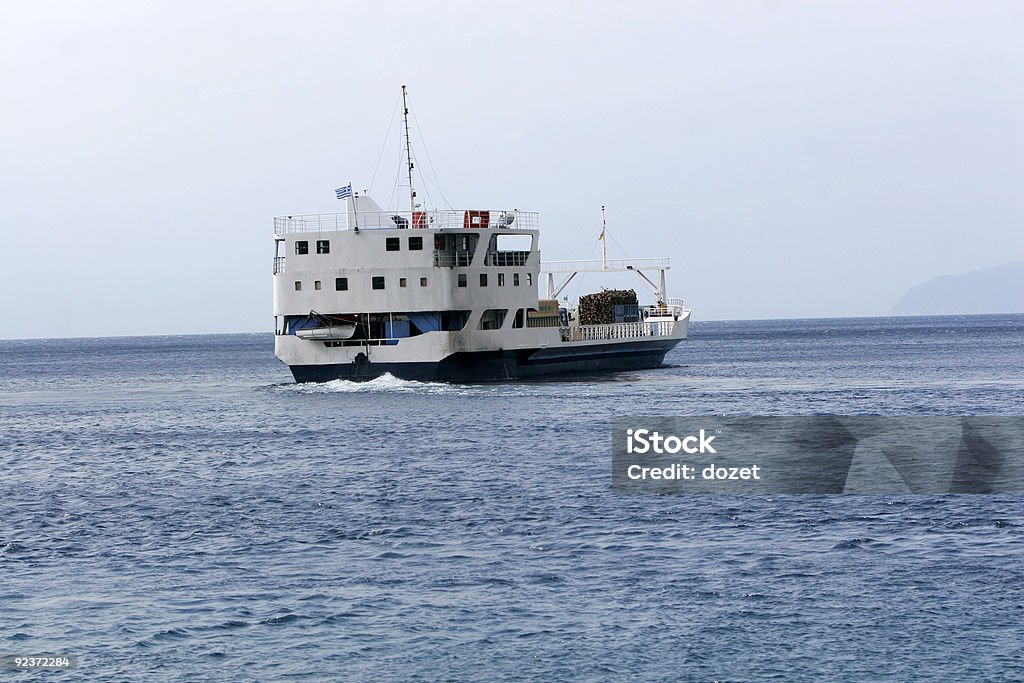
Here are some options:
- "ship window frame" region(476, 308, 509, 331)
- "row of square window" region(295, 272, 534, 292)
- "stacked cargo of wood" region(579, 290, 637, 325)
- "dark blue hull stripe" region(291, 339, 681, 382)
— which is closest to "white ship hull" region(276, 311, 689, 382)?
"dark blue hull stripe" region(291, 339, 681, 382)

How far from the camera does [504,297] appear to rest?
63.7 metres

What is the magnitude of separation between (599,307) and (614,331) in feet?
13.9

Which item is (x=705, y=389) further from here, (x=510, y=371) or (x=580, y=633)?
(x=580, y=633)

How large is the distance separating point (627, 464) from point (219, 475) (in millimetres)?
11277

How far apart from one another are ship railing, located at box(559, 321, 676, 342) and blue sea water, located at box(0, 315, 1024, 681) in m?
32.6

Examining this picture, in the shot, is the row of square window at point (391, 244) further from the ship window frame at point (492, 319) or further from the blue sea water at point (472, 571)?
the blue sea water at point (472, 571)

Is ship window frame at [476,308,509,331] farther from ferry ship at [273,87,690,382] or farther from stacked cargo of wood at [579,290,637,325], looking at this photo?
stacked cargo of wood at [579,290,637,325]

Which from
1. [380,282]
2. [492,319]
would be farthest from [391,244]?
[492,319]

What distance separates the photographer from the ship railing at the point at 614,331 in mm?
73688

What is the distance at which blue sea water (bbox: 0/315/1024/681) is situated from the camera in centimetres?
1631

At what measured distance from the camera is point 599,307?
85.9 meters

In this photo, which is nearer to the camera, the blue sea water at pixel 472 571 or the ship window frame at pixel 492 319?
the blue sea water at pixel 472 571

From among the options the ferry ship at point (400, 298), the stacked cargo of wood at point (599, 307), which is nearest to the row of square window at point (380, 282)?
the ferry ship at point (400, 298)

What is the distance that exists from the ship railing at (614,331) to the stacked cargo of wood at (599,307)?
2.27 m
